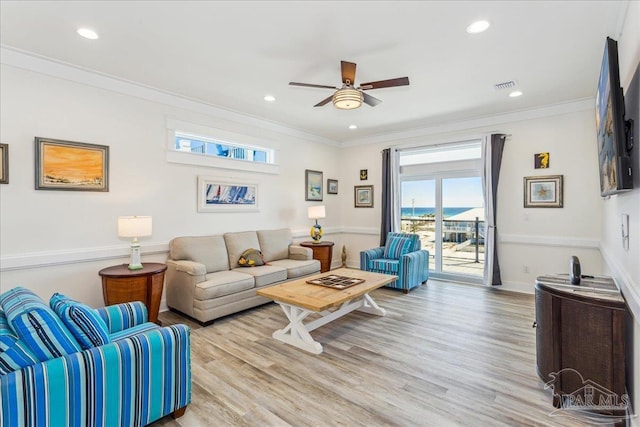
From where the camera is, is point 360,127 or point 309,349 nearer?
point 309,349

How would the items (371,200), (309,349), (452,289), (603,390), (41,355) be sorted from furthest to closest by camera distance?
(371,200), (452,289), (309,349), (603,390), (41,355)

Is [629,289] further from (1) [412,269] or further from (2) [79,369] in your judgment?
(1) [412,269]

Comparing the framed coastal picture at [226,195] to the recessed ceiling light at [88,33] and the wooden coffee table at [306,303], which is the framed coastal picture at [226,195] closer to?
the wooden coffee table at [306,303]

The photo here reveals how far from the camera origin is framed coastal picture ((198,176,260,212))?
15.1 ft

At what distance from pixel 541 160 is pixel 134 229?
5.68 m

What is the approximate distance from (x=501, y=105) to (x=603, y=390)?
395 cm

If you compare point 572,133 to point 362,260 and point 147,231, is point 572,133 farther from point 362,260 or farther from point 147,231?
point 147,231

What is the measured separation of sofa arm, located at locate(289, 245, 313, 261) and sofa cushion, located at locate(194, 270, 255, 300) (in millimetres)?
1252

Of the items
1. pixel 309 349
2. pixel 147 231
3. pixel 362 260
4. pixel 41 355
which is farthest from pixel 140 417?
pixel 362 260

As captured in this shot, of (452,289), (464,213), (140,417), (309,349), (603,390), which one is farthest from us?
(464,213)

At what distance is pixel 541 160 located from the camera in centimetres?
480

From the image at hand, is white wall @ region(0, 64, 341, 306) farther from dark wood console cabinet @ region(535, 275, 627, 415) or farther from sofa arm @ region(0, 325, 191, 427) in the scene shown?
dark wood console cabinet @ region(535, 275, 627, 415)

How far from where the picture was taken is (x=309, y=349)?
301 cm

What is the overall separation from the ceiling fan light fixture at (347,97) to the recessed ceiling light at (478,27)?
3.43 ft
